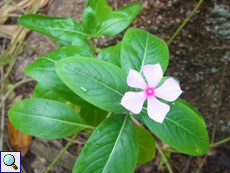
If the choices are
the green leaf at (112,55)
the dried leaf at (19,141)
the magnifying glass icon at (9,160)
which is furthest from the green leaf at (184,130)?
the dried leaf at (19,141)

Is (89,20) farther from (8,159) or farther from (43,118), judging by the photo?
(8,159)

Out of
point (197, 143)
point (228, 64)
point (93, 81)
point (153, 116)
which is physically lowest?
point (228, 64)

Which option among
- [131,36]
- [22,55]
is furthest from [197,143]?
[22,55]

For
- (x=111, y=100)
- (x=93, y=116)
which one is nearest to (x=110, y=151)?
(x=111, y=100)

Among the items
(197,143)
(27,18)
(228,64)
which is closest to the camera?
(197,143)

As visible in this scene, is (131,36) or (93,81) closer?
(93,81)

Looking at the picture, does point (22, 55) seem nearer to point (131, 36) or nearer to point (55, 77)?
point (55, 77)

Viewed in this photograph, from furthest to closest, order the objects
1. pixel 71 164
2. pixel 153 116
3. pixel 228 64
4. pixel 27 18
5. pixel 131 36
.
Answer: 1. pixel 71 164
2. pixel 228 64
3. pixel 27 18
4. pixel 131 36
5. pixel 153 116
